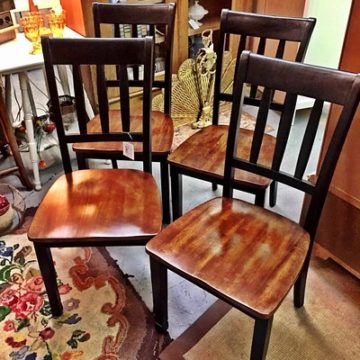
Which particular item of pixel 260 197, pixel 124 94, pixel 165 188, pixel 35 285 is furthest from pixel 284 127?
pixel 35 285

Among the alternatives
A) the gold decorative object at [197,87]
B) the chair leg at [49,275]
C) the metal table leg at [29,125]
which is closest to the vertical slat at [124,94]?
the chair leg at [49,275]

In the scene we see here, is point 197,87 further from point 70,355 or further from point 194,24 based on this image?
point 70,355

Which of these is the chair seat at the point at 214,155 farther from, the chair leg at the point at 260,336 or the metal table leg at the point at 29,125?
the metal table leg at the point at 29,125

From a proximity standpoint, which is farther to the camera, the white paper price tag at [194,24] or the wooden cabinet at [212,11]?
the white paper price tag at [194,24]

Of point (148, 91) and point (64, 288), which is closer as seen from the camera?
point (148, 91)

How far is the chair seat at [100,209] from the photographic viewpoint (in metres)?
1.32

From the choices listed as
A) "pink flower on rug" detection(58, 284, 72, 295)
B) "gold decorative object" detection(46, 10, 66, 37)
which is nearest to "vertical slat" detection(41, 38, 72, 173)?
"pink flower on rug" detection(58, 284, 72, 295)

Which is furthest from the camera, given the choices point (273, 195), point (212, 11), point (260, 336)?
point (212, 11)

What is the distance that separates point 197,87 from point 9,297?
1703 mm

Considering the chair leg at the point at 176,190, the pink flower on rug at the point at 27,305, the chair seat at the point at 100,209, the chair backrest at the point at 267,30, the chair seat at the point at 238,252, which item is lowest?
the pink flower on rug at the point at 27,305

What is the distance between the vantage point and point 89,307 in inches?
63.0

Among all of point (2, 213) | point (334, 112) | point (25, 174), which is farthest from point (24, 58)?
point (334, 112)

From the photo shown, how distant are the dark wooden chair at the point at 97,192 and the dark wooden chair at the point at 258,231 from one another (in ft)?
0.49

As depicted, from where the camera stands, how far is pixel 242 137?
1813 mm
